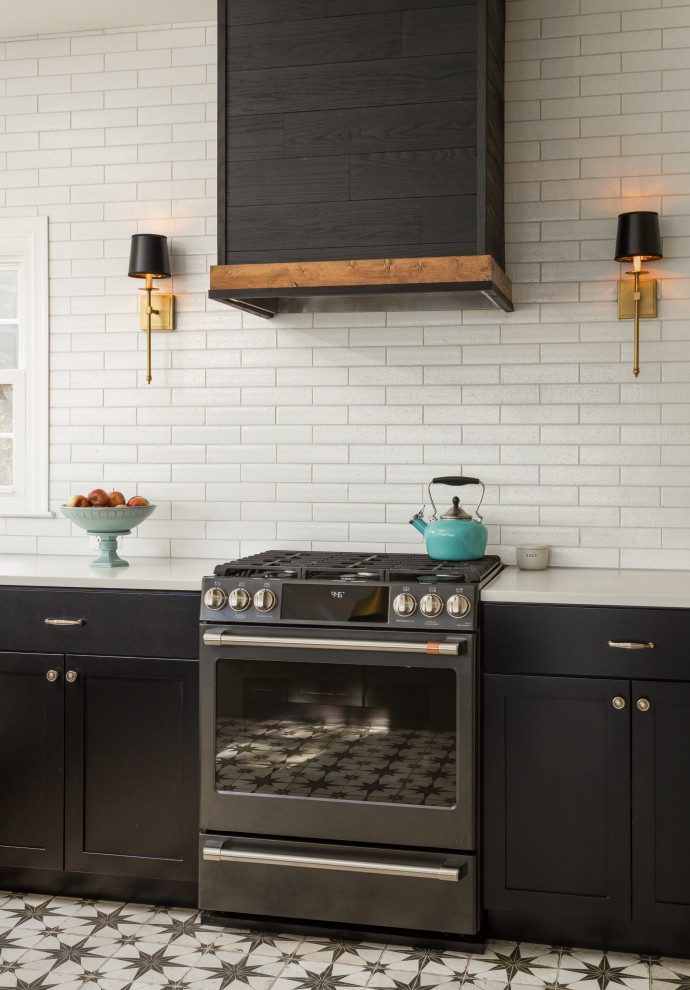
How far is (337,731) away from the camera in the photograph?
2.85 m

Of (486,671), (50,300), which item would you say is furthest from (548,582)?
(50,300)

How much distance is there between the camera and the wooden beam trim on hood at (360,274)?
3004 mm

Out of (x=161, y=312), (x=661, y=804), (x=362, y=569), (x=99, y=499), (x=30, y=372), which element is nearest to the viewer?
(x=661, y=804)

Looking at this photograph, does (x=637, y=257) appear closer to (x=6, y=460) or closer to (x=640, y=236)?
(x=640, y=236)

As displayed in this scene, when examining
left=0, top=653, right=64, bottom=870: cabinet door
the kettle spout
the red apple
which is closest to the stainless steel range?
the kettle spout

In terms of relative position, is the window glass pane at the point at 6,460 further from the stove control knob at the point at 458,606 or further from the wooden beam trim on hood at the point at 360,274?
A: the stove control knob at the point at 458,606

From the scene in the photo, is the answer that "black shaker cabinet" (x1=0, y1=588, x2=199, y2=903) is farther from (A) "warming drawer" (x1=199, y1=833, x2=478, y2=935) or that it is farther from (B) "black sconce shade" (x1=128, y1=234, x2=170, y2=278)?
(B) "black sconce shade" (x1=128, y1=234, x2=170, y2=278)

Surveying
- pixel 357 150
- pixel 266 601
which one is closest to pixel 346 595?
pixel 266 601

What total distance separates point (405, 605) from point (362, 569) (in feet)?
0.70

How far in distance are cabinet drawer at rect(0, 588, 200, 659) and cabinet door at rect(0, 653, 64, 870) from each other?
67 millimetres

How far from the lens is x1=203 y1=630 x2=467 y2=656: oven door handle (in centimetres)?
275

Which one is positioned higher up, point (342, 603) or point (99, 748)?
point (342, 603)

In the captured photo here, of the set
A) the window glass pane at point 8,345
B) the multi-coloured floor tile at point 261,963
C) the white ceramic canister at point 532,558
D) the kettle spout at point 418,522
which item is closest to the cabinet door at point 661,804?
the multi-coloured floor tile at point 261,963

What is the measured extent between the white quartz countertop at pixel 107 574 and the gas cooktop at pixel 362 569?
17 centimetres
